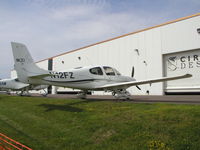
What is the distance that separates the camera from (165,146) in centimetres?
540

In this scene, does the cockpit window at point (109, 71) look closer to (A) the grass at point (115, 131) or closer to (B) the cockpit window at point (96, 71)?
(B) the cockpit window at point (96, 71)

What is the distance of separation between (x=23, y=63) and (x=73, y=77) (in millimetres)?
3871

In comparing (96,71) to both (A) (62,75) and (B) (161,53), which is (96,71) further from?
(B) (161,53)

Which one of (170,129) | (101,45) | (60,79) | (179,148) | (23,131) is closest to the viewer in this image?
(179,148)

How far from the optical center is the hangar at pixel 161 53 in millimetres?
22125

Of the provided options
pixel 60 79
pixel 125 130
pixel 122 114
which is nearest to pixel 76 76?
pixel 60 79

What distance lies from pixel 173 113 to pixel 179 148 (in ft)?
8.63

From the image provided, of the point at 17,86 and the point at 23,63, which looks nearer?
the point at 23,63

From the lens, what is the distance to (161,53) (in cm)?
2480

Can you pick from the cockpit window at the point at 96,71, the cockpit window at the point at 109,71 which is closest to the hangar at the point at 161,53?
the cockpit window at the point at 109,71

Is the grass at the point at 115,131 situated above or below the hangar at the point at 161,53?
below

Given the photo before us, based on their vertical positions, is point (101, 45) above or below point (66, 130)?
above

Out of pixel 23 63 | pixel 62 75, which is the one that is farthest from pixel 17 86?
pixel 62 75

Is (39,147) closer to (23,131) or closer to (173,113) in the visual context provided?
(23,131)
